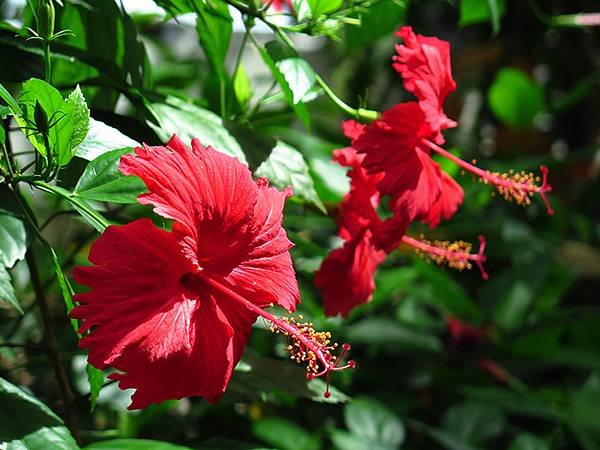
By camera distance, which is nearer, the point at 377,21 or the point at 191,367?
the point at 191,367

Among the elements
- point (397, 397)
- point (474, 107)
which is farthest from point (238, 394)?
point (474, 107)

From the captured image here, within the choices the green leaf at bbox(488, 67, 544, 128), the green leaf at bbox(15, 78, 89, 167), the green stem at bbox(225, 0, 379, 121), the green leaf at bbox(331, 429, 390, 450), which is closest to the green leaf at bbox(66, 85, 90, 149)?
the green leaf at bbox(15, 78, 89, 167)

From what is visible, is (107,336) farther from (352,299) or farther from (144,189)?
(352,299)

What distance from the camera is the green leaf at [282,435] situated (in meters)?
1.26

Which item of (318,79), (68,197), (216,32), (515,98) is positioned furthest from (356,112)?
(515,98)

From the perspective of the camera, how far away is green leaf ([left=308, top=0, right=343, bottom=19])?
718 millimetres

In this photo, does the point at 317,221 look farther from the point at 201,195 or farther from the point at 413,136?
the point at 201,195

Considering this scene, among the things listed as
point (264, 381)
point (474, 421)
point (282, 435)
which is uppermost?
point (264, 381)

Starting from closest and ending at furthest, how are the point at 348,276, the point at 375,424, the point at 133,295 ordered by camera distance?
1. the point at 133,295
2. the point at 348,276
3. the point at 375,424

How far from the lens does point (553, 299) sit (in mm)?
1934

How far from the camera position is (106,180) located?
57 centimetres

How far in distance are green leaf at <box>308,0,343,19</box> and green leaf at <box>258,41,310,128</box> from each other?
0.04 meters

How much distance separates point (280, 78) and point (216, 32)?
12 centimetres

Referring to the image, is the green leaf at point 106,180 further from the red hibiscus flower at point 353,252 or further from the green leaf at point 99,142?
the red hibiscus flower at point 353,252
